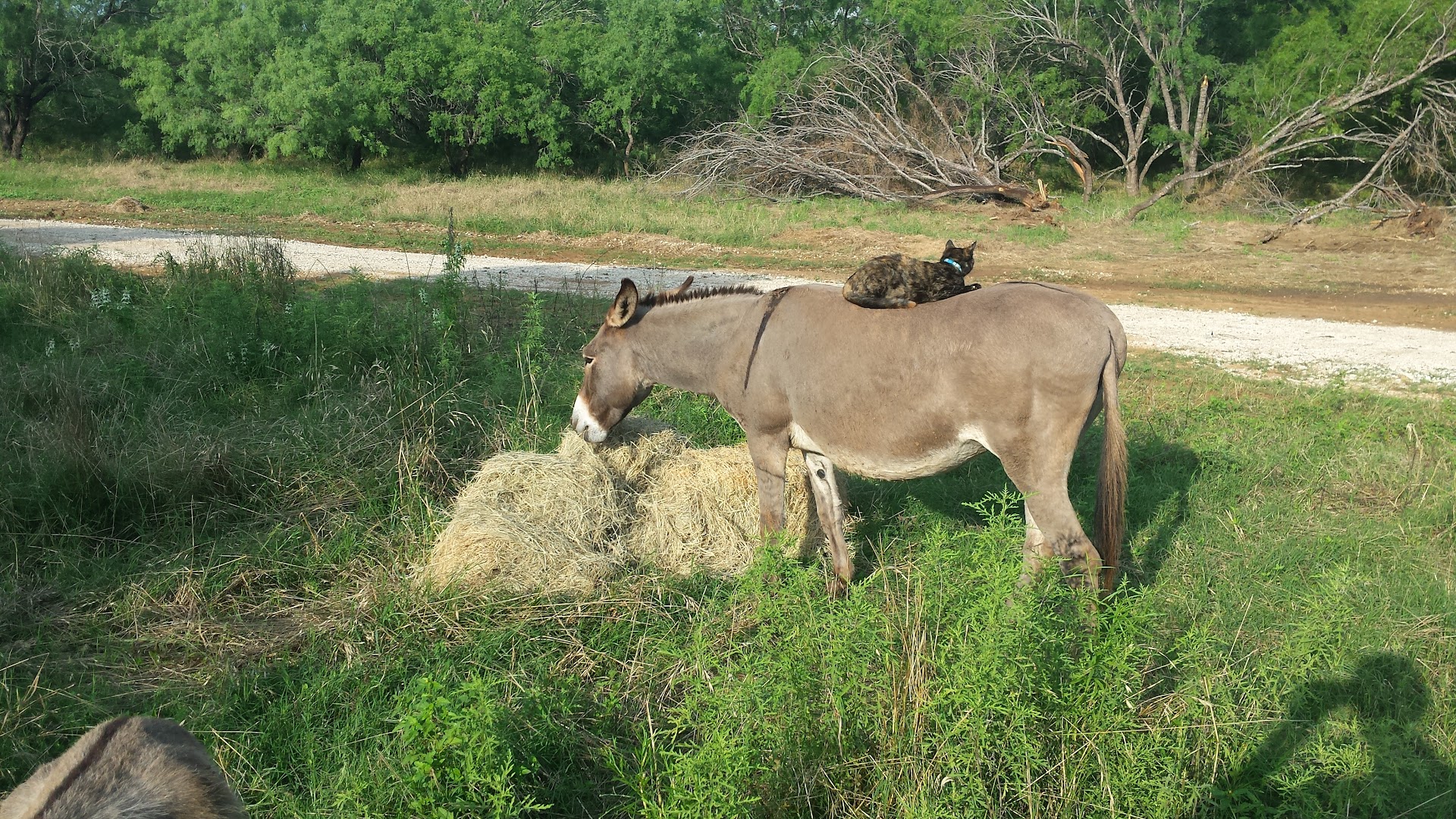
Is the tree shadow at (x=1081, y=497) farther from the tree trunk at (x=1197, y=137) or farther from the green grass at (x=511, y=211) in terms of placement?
the tree trunk at (x=1197, y=137)

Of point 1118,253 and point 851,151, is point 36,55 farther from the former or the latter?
point 1118,253

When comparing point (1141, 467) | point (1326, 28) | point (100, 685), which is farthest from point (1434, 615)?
point (1326, 28)

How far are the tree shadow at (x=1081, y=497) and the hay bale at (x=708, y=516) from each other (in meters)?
0.42


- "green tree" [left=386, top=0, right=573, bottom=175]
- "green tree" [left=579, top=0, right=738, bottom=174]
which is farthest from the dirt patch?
"green tree" [left=579, top=0, right=738, bottom=174]

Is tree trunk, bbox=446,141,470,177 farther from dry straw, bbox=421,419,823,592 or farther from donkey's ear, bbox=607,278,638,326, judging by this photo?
dry straw, bbox=421,419,823,592

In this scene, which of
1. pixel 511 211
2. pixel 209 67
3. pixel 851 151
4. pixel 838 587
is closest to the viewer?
pixel 838 587

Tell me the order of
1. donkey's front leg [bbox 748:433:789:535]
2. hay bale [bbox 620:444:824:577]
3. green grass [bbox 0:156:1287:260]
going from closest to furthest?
donkey's front leg [bbox 748:433:789:535] < hay bale [bbox 620:444:824:577] < green grass [bbox 0:156:1287:260]

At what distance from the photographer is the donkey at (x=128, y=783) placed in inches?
111

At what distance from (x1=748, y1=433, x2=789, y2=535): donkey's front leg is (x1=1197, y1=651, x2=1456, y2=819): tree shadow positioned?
2732 millimetres

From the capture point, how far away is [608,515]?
611cm

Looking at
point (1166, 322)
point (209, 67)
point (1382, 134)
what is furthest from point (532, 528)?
point (209, 67)

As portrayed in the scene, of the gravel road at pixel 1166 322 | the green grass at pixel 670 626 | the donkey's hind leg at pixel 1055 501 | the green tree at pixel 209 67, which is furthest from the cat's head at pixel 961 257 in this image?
the green tree at pixel 209 67

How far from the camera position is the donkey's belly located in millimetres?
5375

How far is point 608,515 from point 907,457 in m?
1.90
